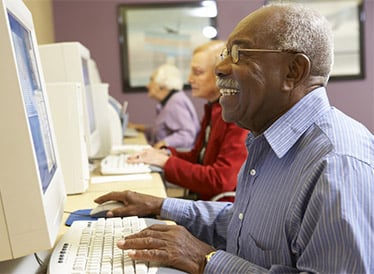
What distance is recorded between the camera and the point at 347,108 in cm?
505

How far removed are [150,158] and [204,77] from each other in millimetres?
473

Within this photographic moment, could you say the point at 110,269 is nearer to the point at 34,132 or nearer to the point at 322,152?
the point at 34,132

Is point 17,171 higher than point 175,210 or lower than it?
higher

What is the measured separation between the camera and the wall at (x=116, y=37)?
4.72 m

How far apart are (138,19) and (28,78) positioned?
4091 millimetres

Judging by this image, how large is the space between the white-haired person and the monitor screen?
237 centimetres

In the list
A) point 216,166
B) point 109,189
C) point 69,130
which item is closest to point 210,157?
point 216,166

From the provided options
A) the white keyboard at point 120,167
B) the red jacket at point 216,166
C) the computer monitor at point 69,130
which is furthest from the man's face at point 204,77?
the computer monitor at point 69,130

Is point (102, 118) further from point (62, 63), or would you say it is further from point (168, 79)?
point (168, 79)

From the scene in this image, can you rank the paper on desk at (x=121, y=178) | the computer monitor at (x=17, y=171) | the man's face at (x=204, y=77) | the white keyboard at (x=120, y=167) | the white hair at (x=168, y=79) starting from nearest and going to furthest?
the computer monitor at (x=17, y=171) < the paper on desk at (x=121, y=178) < the white keyboard at (x=120, y=167) < the man's face at (x=204, y=77) < the white hair at (x=168, y=79)

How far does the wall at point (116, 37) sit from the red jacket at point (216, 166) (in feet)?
9.49

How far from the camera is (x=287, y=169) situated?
0.95 m

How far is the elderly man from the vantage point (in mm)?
773

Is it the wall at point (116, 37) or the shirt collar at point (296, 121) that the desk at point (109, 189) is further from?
the wall at point (116, 37)
